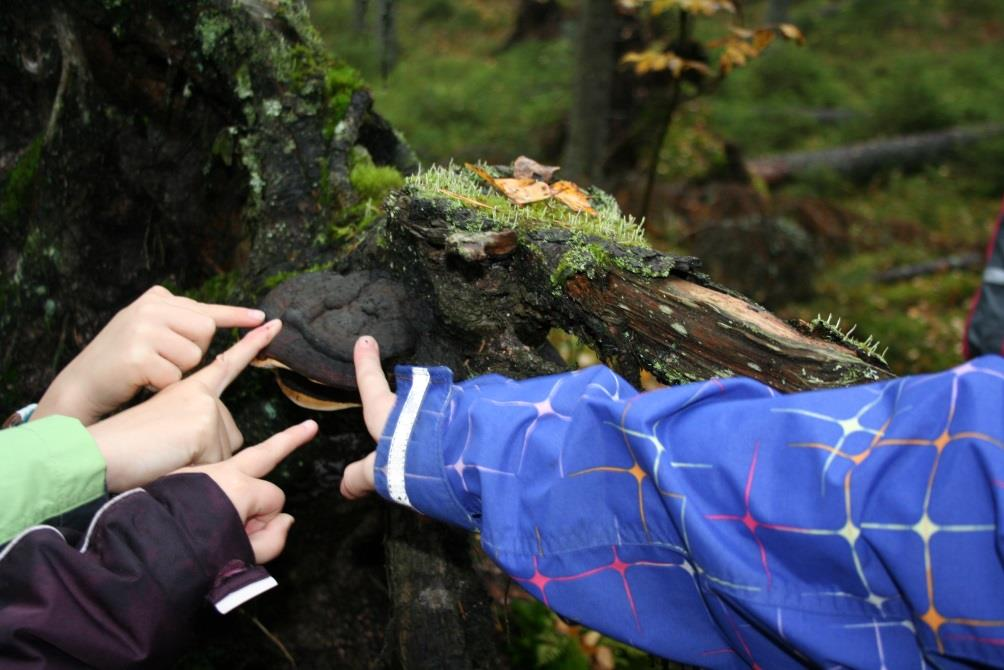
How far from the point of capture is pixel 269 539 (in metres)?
1.99

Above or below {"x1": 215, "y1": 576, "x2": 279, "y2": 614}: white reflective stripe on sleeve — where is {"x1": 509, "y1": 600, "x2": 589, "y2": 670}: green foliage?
below

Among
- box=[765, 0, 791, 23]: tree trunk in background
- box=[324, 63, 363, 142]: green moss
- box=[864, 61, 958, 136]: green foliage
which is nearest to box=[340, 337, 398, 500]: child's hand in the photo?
box=[324, 63, 363, 142]: green moss

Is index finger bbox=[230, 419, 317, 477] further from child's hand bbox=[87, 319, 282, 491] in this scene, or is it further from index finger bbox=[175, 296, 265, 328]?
index finger bbox=[175, 296, 265, 328]

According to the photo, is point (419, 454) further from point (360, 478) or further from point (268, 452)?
point (268, 452)

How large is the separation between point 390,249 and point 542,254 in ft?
1.71

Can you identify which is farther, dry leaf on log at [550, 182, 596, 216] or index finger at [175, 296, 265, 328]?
dry leaf on log at [550, 182, 596, 216]

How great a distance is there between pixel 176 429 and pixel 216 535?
15.1 inches

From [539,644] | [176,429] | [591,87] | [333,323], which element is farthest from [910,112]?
[176,429]

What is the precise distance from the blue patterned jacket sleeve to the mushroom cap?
0.31 metres

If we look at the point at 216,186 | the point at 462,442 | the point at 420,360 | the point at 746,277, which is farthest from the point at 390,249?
the point at 746,277

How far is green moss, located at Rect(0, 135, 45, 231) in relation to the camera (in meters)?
3.17

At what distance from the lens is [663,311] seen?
83.4 inches

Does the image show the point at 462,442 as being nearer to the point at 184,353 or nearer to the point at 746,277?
the point at 184,353

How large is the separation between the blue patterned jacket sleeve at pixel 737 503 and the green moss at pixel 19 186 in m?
2.17
